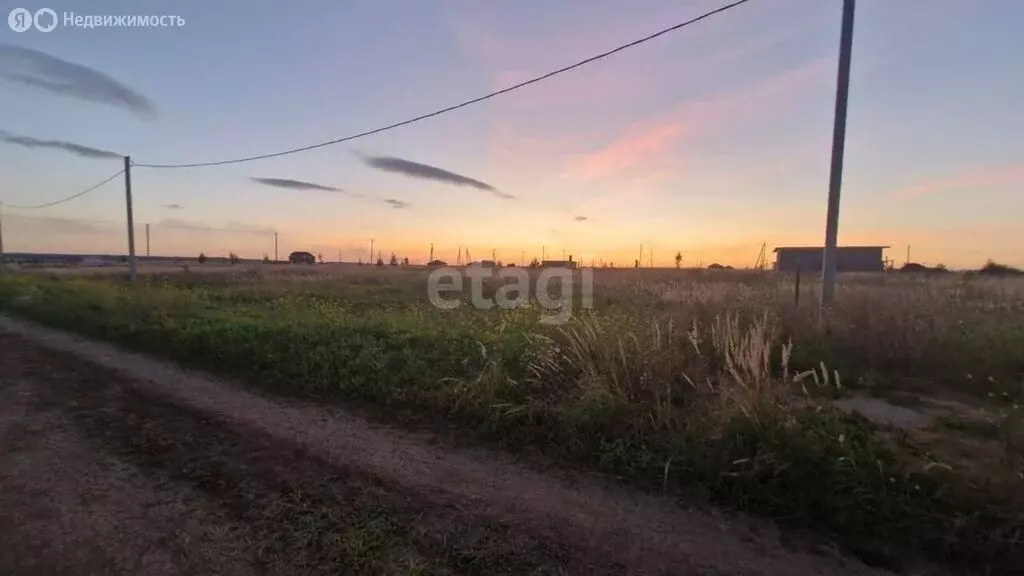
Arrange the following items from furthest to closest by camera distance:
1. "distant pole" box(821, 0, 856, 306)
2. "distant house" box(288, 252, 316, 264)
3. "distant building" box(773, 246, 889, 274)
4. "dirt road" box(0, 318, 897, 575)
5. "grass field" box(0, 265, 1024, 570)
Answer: "distant house" box(288, 252, 316, 264) < "distant building" box(773, 246, 889, 274) < "distant pole" box(821, 0, 856, 306) < "grass field" box(0, 265, 1024, 570) < "dirt road" box(0, 318, 897, 575)

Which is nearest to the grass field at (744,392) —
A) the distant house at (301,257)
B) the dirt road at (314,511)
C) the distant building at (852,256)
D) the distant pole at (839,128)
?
the dirt road at (314,511)

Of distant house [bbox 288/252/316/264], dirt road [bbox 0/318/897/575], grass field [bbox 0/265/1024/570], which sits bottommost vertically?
dirt road [bbox 0/318/897/575]

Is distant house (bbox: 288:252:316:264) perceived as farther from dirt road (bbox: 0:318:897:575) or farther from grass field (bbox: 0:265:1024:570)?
dirt road (bbox: 0:318:897:575)

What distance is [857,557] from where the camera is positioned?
2.66 metres

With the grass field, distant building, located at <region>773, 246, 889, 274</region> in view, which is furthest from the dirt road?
distant building, located at <region>773, 246, 889, 274</region>

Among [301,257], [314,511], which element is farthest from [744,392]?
[301,257]

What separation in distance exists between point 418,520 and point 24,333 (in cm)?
1202

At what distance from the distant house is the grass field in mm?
66355

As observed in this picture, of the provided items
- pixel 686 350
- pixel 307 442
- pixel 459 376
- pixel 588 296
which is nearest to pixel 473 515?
pixel 307 442

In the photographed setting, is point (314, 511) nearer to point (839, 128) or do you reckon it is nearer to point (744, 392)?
point (744, 392)

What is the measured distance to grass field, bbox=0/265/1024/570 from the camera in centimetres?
297

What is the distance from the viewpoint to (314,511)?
2.95m

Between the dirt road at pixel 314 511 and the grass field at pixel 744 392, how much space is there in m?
0.44

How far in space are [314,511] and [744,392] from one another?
3.48m
